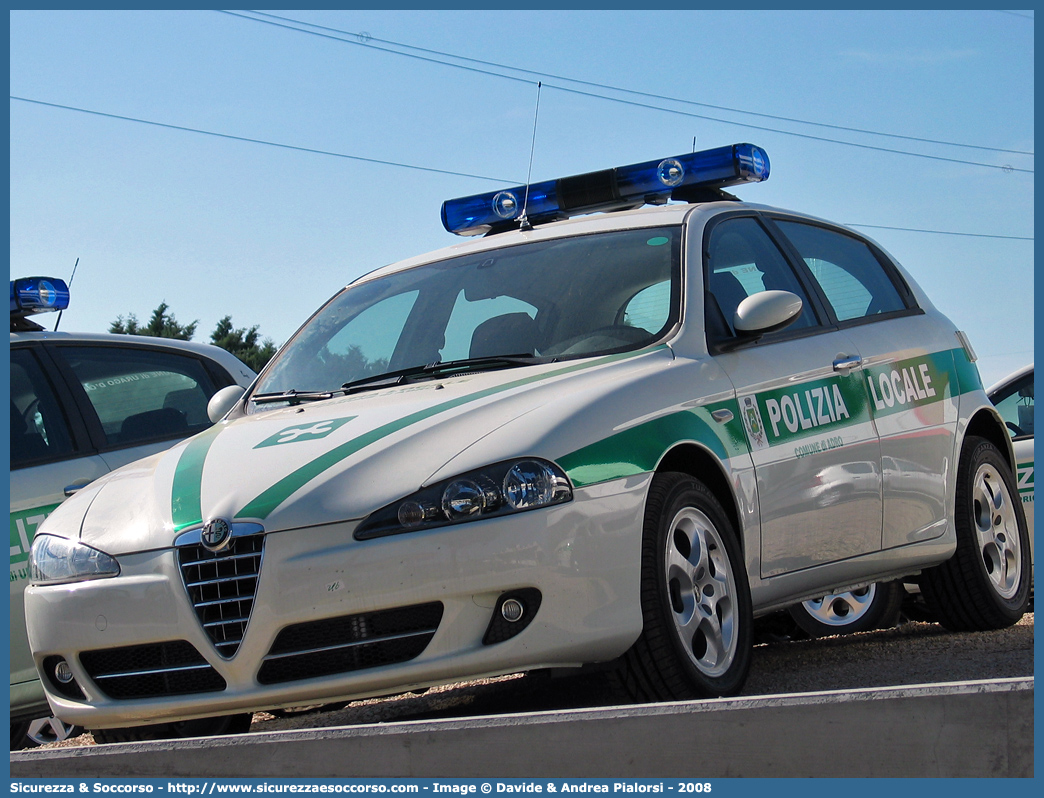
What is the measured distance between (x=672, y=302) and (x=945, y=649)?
193cm

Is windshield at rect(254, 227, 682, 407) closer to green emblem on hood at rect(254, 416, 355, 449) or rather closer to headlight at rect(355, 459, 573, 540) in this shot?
green emblem on hood at rect(254, 416, 355, 449)

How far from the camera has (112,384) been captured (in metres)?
6.47

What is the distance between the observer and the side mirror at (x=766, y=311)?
5055 millimetres

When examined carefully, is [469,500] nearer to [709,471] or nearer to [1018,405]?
[709,471]

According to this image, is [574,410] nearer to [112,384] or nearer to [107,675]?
[107,675]

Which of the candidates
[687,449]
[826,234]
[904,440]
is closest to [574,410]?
[687,449]

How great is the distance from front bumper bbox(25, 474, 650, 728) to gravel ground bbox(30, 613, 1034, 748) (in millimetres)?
580

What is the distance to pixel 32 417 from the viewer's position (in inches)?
239

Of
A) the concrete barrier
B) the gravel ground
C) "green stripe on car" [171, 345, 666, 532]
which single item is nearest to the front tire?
the gravel ground

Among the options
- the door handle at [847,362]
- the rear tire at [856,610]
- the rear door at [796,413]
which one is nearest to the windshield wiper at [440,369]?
the rear door at [796,413]

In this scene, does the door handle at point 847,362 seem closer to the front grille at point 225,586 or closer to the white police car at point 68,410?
the front grille at point 225,586

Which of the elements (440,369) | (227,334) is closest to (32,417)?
(440,369)

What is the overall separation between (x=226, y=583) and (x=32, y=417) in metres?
2.41

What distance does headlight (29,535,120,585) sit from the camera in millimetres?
4312
